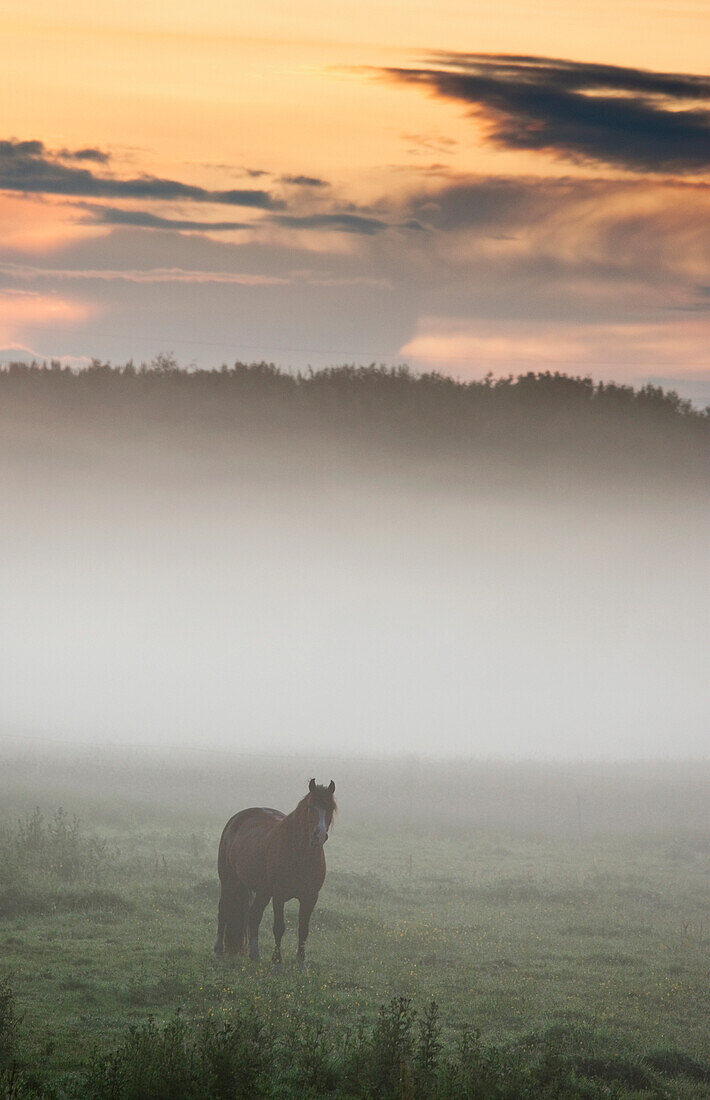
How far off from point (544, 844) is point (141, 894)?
1563 cm

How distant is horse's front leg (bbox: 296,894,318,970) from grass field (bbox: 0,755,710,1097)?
228 mm

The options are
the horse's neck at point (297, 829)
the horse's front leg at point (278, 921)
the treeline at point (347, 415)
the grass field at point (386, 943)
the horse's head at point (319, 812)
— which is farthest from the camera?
the treeline at point (347, 415)

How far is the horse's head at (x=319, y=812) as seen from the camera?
13852 mm

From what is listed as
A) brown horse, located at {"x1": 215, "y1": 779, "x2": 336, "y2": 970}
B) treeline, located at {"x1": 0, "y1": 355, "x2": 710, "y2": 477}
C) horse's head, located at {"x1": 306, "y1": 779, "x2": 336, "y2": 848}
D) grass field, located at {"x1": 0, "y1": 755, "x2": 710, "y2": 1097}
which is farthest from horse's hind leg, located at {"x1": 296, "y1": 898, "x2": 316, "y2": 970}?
treeline, located at {"x1": 0, "y1": 355, "x2": 710, "y2": 477}

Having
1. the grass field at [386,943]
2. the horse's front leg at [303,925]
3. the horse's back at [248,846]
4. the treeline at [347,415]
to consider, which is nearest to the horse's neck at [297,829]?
the horse's back at [248,846]

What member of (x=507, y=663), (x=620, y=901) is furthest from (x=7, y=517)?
(x=620, y=901)

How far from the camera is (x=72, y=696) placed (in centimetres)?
8906

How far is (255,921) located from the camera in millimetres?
14656

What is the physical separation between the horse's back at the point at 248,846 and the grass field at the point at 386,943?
3.83 ft

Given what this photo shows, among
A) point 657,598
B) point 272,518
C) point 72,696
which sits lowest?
point 72,696

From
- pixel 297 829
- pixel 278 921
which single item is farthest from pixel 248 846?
pixel 278 921

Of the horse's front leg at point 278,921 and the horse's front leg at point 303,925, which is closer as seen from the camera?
the horse's front leg at point 303,925

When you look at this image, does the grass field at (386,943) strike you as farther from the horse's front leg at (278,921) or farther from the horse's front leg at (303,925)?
the horse's front leg at (278,921)

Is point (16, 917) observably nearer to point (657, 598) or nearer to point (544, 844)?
point (544, 844)
